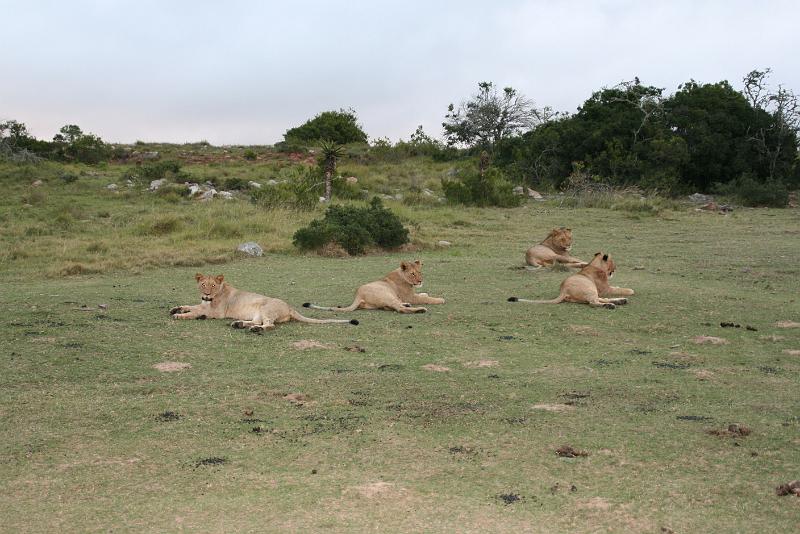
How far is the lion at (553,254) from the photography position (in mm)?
14656

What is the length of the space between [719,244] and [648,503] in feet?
49.6

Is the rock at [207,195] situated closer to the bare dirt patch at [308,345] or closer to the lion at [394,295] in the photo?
the lion at [394,295]

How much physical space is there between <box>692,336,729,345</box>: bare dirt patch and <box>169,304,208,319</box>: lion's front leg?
5184 millimetres

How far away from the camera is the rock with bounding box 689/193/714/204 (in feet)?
98.5

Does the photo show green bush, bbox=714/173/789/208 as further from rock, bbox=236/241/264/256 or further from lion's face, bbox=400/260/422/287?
lion's face, bbox=400/260/422/287

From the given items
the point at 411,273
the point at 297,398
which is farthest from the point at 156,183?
the point at 297,398

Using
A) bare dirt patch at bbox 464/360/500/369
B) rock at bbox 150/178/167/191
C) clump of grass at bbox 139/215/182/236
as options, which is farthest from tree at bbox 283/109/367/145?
bare dirt patch at bbox 464/360/500/369

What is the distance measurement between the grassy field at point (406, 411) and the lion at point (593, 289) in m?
0.26

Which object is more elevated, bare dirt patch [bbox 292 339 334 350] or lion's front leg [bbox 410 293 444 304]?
lion's front leg [bbox 410 293 444 304]

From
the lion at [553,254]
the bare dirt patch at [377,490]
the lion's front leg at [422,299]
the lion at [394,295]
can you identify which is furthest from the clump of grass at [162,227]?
the bare dirt patch at [377,490]

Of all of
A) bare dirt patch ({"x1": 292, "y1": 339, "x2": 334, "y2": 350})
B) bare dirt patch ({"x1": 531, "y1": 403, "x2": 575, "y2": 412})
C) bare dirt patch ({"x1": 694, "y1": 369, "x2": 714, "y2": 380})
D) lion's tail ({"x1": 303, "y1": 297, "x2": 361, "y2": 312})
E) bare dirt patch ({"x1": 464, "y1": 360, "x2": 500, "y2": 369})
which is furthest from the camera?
lion's tail ({"x1": 303, "y1": 297, "x2": 361, "y2": 312})

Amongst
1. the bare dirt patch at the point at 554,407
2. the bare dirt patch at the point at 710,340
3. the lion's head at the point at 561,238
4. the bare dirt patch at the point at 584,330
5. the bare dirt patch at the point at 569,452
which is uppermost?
the lion's head at the point at 561,238

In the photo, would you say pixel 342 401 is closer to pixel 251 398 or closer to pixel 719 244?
pixel 251 398

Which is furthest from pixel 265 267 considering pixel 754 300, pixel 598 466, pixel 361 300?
pixel 598 466
